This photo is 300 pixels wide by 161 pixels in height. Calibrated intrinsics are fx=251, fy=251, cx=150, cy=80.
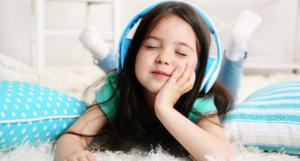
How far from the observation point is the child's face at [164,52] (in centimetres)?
65

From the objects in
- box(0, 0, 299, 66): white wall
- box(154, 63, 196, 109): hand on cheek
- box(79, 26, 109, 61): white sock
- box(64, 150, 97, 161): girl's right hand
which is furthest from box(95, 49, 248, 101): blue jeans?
box(0, 0, 299, 66): white wall

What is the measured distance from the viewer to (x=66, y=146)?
62 centimetres

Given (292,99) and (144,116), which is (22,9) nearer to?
(144,116)

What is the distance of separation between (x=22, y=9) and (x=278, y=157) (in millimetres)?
2808

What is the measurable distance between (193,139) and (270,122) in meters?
0.24

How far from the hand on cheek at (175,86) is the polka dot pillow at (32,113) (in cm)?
30

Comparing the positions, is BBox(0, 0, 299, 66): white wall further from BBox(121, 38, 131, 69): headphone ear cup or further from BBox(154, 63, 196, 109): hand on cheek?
BBox(154, 63, 196, 109): hand on cheek

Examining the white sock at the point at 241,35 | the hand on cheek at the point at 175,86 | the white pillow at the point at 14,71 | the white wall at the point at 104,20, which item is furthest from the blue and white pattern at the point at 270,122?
the white wall at the point at 104,20

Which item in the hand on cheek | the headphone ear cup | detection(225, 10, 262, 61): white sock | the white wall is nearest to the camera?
the hand on cheek

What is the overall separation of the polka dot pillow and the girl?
0.05 meters

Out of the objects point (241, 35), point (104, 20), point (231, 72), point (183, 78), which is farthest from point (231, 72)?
point (104, 20)

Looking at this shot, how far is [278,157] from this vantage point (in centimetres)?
62

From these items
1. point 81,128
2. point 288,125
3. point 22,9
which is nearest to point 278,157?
point 288,125

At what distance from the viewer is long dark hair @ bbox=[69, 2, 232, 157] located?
0.70m
